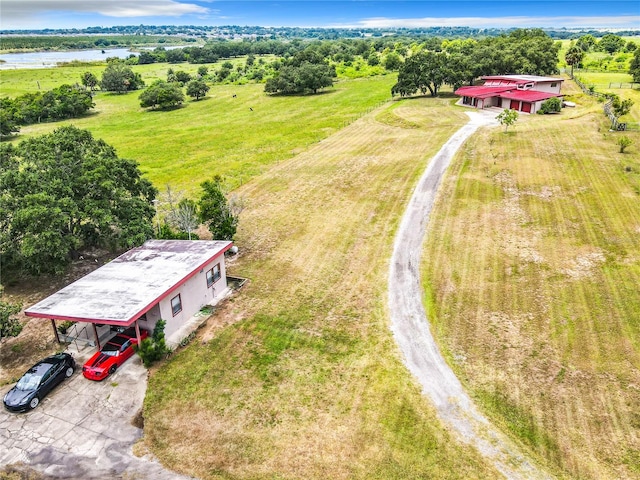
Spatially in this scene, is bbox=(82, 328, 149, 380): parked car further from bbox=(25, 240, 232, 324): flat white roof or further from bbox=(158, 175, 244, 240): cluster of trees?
bbox=(158, 175, 244, 240): cluster of trees

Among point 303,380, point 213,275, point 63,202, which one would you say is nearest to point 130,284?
point 213,275

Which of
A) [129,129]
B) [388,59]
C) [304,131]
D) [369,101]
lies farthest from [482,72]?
[129,129]

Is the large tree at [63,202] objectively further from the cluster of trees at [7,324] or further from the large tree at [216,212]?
the cluster of trees at [7,324]

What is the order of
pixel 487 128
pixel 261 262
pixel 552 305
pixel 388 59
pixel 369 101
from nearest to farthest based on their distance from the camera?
pixel 552 305 → pixel 261 262 → pixel 487 128 → pixel 369 101 → pixel 388 59

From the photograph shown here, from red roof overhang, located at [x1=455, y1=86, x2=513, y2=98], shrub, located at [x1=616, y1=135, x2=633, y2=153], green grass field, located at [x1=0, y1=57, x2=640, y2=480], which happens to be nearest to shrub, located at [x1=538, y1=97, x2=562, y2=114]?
red roof overhang, located at [x1=455, y1=86, x2=513, y2=98]

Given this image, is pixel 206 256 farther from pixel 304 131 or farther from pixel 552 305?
pixel 304 131

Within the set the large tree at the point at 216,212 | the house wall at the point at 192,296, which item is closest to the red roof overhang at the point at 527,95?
the large tree at the point at 216,212
